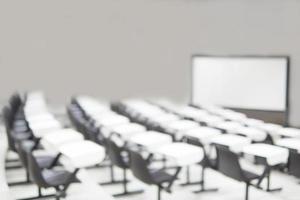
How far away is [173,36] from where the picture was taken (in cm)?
902

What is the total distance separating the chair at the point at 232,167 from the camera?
13.5 ft

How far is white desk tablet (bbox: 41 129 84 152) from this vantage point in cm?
422

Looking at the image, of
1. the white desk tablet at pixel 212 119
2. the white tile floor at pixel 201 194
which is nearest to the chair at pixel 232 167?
the white tile floor at pixel 201 194

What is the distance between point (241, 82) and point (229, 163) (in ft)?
14.9

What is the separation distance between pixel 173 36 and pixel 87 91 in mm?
2286

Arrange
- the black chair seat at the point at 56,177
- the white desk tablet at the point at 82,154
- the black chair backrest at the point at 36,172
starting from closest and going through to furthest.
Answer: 1. the white desk tablet at the point at 82,154
2. the black chair backrest at the point at 36,172
3. the black chair seat at the point at 56,177

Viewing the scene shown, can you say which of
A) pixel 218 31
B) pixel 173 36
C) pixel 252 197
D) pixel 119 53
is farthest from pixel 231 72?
pixel 252 197

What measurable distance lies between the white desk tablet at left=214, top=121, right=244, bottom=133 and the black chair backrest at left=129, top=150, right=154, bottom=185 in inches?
67.1

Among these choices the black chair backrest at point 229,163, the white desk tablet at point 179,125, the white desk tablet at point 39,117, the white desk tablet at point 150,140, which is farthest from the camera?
the white desk tablet at point 39,117

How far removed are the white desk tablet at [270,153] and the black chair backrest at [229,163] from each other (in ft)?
0.57

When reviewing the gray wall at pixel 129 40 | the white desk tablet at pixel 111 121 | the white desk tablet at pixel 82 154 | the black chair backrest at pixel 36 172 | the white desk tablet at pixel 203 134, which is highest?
the gray wall at pixel 129 40

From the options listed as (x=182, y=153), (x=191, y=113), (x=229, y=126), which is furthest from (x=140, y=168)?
(x=191, y=113)

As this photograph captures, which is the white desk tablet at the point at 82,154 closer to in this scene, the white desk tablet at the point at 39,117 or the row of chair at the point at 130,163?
the row of chair at the point at 130,163

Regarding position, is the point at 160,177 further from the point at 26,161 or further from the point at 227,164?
the point at 26,161
